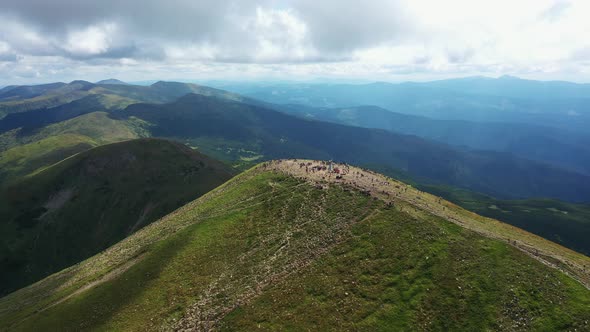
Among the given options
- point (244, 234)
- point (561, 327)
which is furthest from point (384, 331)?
point (244, 234)

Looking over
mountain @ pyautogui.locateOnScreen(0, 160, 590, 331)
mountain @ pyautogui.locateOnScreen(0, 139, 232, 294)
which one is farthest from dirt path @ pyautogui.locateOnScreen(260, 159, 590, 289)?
mountain @ pyautogui.locateOnScreen(0, 139, 232, 294)

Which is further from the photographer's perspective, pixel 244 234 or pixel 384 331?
pixel 244 234

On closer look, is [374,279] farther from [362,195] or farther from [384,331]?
[362,195]

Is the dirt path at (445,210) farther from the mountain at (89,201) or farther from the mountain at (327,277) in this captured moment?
the mountain at (89,201)

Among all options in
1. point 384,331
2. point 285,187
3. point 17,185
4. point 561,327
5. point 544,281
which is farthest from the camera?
point 17,185

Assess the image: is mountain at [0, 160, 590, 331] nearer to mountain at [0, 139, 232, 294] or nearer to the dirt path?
the dirt path

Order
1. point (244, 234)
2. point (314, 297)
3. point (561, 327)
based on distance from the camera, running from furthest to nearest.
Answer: point (244, 234) < point (314, 297) < point (561, 327)

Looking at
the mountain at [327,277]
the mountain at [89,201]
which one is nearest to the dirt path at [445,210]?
the mountain at [327,277]
